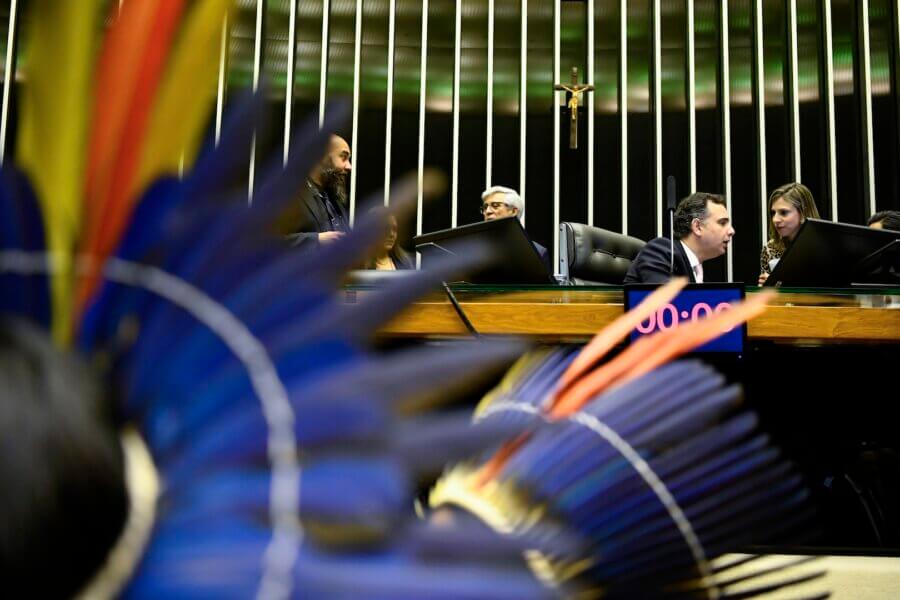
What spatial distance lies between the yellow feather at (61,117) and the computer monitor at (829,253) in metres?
1.81

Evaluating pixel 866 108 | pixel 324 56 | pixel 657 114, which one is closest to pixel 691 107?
pixel 657 114

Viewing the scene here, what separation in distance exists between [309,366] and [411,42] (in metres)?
5.81

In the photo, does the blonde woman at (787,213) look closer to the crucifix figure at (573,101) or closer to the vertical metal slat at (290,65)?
the crucifix figure at (573,101)

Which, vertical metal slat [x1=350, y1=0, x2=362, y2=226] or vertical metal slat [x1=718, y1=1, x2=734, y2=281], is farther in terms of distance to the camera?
vertical metal slat [x1=350, y1=0, x2=362, y2=226]

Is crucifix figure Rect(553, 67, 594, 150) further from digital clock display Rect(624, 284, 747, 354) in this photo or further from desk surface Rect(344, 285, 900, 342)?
digital clock display Rect(624, 284, 747, 354)

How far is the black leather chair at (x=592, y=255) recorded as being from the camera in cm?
327

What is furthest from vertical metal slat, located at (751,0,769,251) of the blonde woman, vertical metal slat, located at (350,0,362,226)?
vertical metal slat, located at (350,0,362,226)

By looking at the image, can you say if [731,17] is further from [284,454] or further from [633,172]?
[284,454]

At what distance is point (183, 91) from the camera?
21cm

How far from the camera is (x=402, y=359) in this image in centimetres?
20

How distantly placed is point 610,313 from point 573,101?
4030 mm

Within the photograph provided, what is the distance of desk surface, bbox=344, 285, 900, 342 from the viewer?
1.54 m

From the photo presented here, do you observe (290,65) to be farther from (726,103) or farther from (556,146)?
(726,103)

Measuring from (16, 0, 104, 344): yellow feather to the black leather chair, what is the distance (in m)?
2.97
